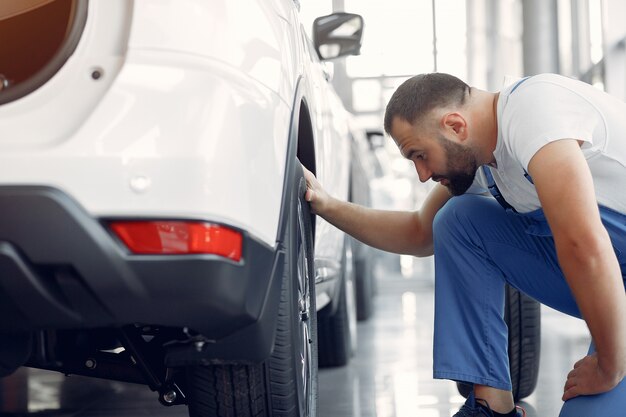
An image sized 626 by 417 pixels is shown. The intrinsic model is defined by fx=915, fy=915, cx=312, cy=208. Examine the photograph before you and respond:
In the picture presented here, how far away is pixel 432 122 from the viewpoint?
2340mm

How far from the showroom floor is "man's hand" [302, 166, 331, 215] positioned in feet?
2.76

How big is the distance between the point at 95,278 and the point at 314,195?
103 cm

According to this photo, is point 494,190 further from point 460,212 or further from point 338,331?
point 338,331

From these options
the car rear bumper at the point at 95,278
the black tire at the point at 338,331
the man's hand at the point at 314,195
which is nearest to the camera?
the car rear bumper at the point at 95,278

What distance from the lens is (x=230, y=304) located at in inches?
63.1

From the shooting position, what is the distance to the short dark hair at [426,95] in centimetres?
234

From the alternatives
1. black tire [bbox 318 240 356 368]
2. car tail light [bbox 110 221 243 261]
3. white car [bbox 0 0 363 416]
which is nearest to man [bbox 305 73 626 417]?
white car [bbox 0 0 363 416]

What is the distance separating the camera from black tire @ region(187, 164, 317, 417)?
191 centimetres

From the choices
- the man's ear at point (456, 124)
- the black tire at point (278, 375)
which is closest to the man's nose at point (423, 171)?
the man's ear at point (456, 124)

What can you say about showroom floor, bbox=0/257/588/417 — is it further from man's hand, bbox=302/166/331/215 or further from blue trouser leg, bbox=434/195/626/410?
man's hand, bbox=302/166/331/215

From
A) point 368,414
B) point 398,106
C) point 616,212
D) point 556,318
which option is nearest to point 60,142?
point 398,106

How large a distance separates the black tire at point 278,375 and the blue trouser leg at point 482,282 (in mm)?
543

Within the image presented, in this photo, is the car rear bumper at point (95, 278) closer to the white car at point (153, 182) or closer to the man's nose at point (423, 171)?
the white car at point (153, 182)

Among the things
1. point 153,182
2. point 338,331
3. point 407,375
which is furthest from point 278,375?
point 338,331
